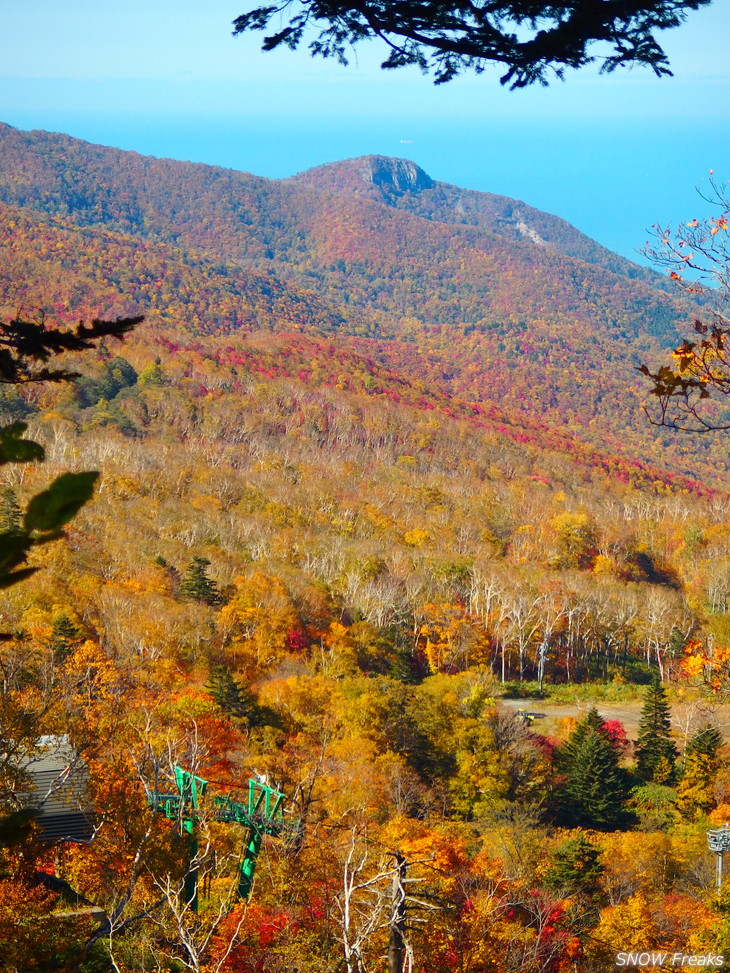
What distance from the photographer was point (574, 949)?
61.0 feet

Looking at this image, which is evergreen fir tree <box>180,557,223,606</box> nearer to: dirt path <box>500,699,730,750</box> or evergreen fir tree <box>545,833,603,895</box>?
dirt path <box>500,699,730,750</box>

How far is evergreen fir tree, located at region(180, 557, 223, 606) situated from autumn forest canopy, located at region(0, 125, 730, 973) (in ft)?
0.44

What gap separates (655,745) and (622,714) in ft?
25.1

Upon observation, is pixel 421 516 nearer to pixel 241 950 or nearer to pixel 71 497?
pixel 241 950

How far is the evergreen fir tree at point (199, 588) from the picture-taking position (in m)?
40.7

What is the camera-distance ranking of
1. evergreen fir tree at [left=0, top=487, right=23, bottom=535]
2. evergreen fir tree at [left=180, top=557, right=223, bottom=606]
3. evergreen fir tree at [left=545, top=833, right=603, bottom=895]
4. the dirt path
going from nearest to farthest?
evergreen fir tree at [left=545, top=833, right=603, bottom=895], the dirt path, evergreen fir tree at [left=0, top=487, right=23, bottom=535], evergreen fir tree at [left=180, top=557, right=223, bottom=606]

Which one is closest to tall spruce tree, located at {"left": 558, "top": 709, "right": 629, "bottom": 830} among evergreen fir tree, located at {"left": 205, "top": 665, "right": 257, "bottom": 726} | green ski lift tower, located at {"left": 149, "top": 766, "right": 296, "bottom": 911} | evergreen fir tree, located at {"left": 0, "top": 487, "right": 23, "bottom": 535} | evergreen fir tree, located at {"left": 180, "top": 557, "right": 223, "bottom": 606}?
evergreen fir tree, located at {"left": 205, "top": 665, "right": 257, "bottom": 726}

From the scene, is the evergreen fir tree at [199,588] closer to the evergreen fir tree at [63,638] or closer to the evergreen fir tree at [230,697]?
the evergreen fir tree at [63,638]

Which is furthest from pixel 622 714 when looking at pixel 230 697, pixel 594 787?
pixel 230 697

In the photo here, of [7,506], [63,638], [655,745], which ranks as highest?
[7,506]

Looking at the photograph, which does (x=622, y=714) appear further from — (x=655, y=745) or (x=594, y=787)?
(x=594, y=787)

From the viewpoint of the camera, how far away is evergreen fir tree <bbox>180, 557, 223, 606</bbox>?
40.7m

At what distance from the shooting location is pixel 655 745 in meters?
33.0

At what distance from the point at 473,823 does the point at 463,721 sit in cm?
431
